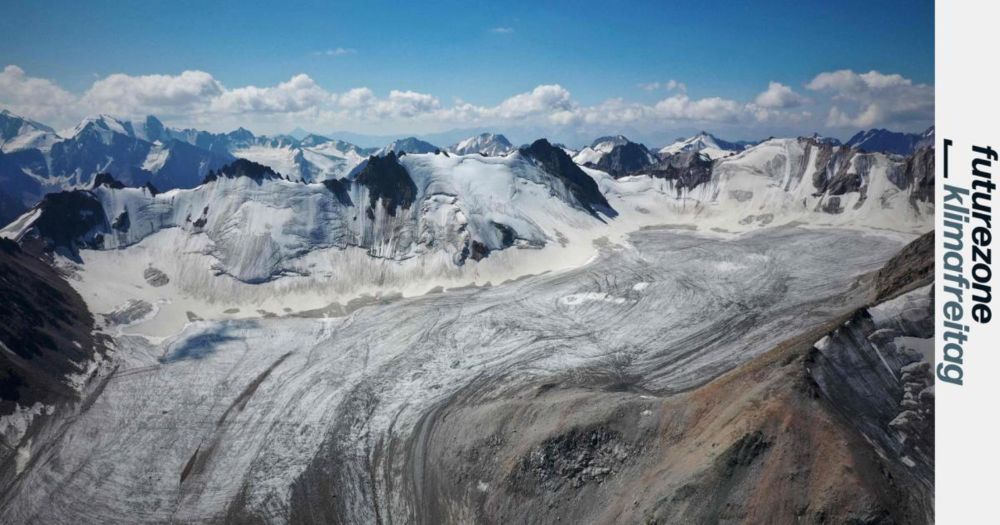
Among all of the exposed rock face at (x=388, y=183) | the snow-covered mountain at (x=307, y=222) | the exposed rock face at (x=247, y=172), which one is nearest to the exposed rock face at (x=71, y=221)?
the snow-covered mountain at (x=307, y=222)

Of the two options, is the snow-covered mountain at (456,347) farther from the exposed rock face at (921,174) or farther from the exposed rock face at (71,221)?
the exposed rock face at (921,174)

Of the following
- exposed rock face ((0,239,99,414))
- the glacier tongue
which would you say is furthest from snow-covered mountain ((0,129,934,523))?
exposed rock face ((0,239,99,414))

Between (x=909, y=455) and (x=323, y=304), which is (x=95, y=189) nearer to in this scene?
(x=323, y=304)

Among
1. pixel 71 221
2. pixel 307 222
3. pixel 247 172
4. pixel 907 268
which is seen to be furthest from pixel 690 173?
pixel 71 221

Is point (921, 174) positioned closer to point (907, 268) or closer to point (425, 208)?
point (907, 268)

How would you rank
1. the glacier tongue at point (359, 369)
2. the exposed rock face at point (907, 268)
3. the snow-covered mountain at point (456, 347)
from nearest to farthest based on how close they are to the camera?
the snow-covered mountain at point (456, 347), the glacier tongue at point (359, 369), the exposed rock face at point (907, 268)
